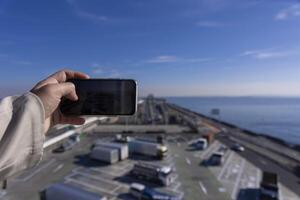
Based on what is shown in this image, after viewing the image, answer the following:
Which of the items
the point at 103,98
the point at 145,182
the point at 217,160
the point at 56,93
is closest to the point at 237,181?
the point at 217,160

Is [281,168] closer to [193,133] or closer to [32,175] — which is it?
[193,133]

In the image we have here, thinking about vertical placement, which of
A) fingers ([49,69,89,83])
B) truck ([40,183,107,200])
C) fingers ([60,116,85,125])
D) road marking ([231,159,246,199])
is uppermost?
fingers ([49,69,89,83])

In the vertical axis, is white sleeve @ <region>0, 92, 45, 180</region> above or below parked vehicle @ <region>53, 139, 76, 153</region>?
above

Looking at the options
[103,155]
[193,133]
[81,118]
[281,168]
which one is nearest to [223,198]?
[281,168]

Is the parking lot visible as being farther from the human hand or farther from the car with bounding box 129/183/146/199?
the human hand

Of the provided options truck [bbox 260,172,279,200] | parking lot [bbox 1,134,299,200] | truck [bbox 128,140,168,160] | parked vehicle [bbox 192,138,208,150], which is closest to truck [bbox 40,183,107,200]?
parking lot [bbox 1,134,299,200]

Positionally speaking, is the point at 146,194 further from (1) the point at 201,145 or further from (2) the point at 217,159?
(1) the point at 201,145
